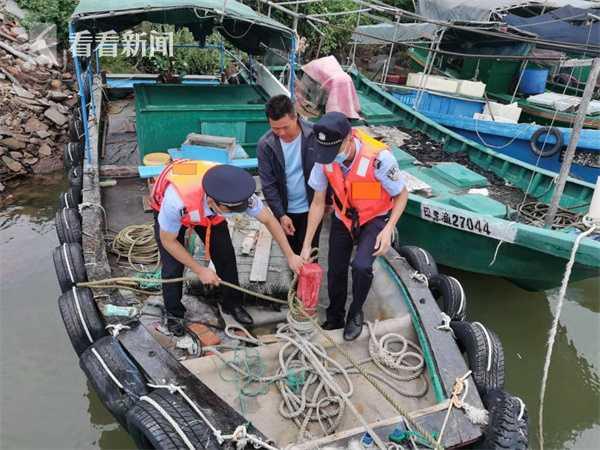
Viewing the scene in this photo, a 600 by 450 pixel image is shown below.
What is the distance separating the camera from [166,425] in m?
2.49

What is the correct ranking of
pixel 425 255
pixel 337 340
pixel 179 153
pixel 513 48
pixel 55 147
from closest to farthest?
pixel 337 340
pixel 425 255
pixel 179 153
pixel 55 147
pixel 513 48

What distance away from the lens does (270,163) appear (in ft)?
11.8

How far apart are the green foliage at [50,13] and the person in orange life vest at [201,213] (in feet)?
35.3

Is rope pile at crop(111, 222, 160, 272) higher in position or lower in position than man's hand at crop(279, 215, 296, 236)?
lower

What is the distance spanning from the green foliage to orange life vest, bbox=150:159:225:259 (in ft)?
35.1

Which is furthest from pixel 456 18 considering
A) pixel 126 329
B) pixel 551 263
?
pixel 126 329

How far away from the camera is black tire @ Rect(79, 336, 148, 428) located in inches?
111

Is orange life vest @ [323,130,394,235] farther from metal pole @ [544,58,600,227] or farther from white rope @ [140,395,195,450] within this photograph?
metal pole @ [544,58,600,227]

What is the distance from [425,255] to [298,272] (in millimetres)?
1650

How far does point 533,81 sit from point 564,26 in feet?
4.67

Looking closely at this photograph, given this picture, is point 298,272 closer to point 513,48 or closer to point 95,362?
point 95,362

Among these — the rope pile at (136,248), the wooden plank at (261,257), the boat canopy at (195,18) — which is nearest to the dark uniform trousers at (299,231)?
the wooden plank at (261,257)

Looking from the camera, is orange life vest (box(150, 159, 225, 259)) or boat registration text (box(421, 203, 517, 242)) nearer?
orange life vest (box(150, 159, 225, 259))

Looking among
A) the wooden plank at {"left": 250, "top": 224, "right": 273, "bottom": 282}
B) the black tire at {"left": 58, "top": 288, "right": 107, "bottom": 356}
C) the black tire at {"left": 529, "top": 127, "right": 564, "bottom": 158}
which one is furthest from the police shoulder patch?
the black tire at {"left": 529, "top": 127, "right": 564, "bottom": 158}
